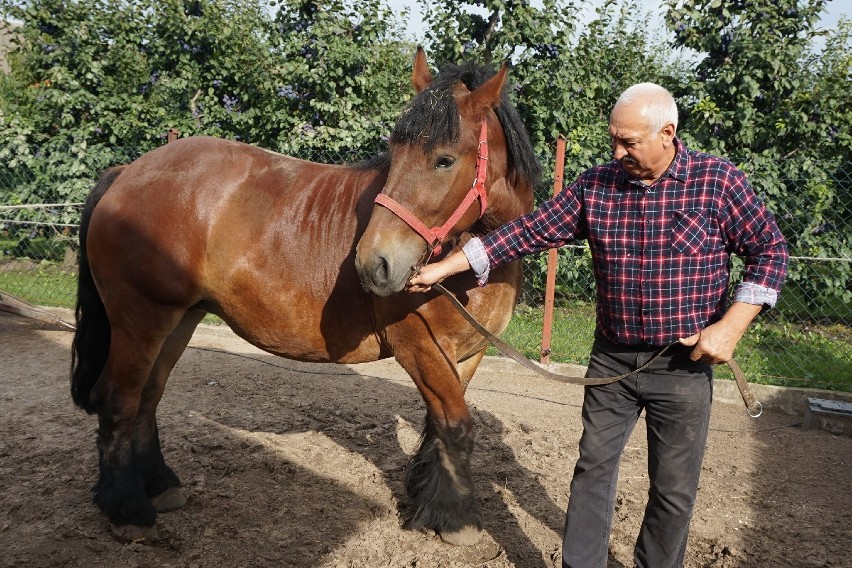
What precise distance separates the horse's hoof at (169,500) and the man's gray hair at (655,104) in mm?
2953

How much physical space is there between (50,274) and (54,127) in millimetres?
2156

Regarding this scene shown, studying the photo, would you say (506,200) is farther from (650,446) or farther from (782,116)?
(782,116)

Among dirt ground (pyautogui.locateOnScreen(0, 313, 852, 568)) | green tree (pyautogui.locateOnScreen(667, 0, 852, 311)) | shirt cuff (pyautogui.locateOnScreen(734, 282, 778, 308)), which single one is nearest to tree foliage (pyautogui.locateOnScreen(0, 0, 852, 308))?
green tree (pyautogui.locateOnScreen(667, 0, 852, 311))

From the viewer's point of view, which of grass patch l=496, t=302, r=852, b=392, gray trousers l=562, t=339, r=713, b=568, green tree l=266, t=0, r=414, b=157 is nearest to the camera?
gray trousers l=562, t=339, r=713, b=568

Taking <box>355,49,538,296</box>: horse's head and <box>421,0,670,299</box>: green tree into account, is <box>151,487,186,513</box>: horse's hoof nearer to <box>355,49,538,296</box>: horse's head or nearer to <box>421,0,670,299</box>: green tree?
<box>355,49,538,296</box>: horse's head

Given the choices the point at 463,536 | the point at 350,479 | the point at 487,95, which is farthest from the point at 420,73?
the point at 350,479

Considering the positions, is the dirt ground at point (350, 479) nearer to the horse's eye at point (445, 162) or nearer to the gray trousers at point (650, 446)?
the gray trousers at point (650, 446)

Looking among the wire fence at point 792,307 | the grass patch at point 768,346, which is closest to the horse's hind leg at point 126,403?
the wire fence at point 792,307

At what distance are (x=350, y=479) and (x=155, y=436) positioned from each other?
1129mm

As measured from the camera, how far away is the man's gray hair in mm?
2090

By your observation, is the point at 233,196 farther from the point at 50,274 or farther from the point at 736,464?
the point at 50,274

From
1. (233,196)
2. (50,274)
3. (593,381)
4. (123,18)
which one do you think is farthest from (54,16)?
(593,381)

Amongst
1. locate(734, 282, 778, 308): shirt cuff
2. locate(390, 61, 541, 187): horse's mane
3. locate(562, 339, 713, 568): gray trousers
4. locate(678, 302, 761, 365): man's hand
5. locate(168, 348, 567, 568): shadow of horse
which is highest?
locate(390, 61, 541, 187): horse's mane

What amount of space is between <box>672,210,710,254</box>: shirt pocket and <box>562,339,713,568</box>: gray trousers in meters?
0.35
